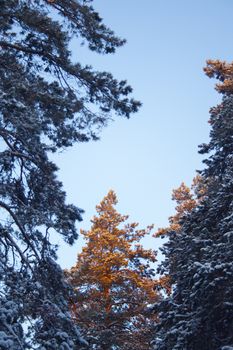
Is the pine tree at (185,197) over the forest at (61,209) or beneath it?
over

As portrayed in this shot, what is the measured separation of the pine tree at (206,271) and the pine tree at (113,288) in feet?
15.6

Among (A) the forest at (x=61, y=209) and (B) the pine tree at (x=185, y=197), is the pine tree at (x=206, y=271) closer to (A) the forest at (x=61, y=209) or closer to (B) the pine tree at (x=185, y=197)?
(A) the forest at (x=61, y=209)

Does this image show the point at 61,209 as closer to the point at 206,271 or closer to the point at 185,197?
the point at 206,271

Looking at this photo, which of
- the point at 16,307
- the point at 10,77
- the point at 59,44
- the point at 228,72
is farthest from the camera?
the point at 228,72

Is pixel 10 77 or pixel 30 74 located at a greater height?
pixel 30 74

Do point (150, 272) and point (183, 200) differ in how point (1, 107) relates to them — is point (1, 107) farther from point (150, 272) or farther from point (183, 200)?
point (183, 200)

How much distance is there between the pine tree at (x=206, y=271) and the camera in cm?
881

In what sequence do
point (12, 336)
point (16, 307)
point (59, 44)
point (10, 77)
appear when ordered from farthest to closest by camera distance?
point (59, 44) < point (10, 77) < point (16, 307) < point (12, 336)

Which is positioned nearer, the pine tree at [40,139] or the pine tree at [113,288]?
the pine tree at [40,139]

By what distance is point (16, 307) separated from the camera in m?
6.00

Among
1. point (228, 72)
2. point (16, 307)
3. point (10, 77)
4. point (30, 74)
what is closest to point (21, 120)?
point (10, 77)

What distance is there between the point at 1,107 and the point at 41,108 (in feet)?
7.15

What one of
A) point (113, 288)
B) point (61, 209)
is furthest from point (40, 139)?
point (113, 288)

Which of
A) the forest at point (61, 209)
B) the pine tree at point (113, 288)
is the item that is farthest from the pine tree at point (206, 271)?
the pine tree at point (113, 288)
